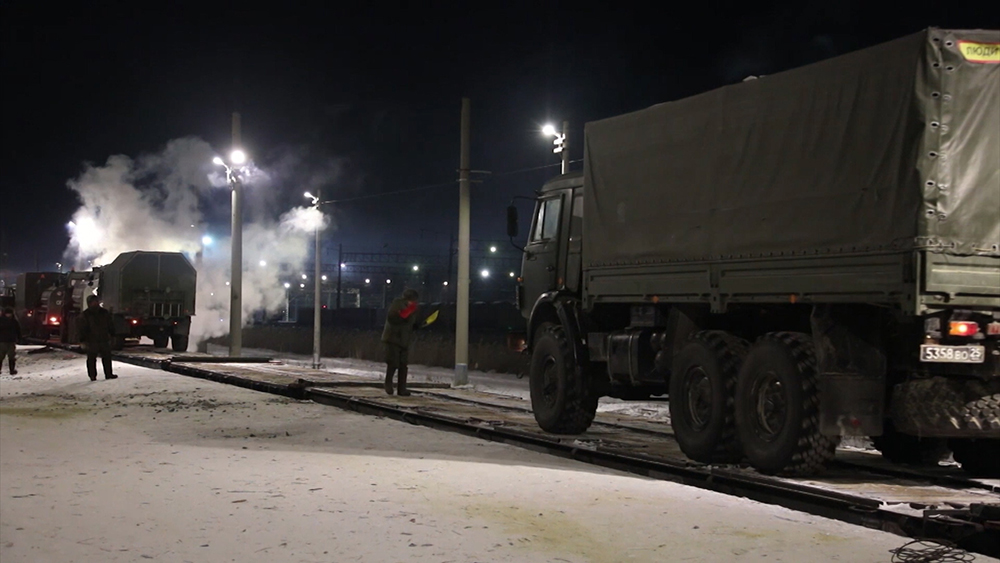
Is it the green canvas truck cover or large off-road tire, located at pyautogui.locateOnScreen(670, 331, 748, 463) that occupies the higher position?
the green canvas truck cover

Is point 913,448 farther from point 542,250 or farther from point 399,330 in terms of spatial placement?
point 399,330

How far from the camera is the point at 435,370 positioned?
35750 millimetres


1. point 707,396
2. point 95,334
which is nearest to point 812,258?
point 707,396

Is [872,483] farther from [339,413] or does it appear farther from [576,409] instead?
[339,413]

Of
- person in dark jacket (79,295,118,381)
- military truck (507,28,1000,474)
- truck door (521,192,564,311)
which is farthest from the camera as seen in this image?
person in dark jacket (79,295,118,381)

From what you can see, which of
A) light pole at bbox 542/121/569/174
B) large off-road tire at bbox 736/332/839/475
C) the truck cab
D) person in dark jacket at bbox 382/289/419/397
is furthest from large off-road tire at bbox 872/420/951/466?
light pole at bbox 542/121/569/174

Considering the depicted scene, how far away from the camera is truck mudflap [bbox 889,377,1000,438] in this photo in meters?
9.69

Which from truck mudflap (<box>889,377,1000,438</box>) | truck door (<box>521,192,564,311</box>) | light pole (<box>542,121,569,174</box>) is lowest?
truck mudflap (<box>889,377,1000,438</box>)

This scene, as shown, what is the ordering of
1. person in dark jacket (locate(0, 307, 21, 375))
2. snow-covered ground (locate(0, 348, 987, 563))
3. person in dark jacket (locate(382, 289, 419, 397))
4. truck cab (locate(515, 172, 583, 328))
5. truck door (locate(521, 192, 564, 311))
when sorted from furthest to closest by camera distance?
person in dark jacket (locate(0, 307, 21, 375)) → person in dark jacket (locate(382, 289, 419, 397)) → truck door (locate(521, 192, 564, 311)) → truck cab (locate(515, 172, 583, 328)) → snow-covered ground (locate(0, 348, 987, 563))

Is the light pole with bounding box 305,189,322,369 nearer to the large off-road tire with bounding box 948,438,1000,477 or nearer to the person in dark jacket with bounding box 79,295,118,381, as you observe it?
the person in dark jacket with bounding box 79,295,118,381

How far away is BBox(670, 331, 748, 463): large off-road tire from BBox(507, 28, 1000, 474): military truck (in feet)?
0.07

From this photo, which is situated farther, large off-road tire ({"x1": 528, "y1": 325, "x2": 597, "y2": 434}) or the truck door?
the truck door

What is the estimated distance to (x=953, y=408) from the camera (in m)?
9.71

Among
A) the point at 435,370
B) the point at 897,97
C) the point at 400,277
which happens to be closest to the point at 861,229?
the point at 897,97
